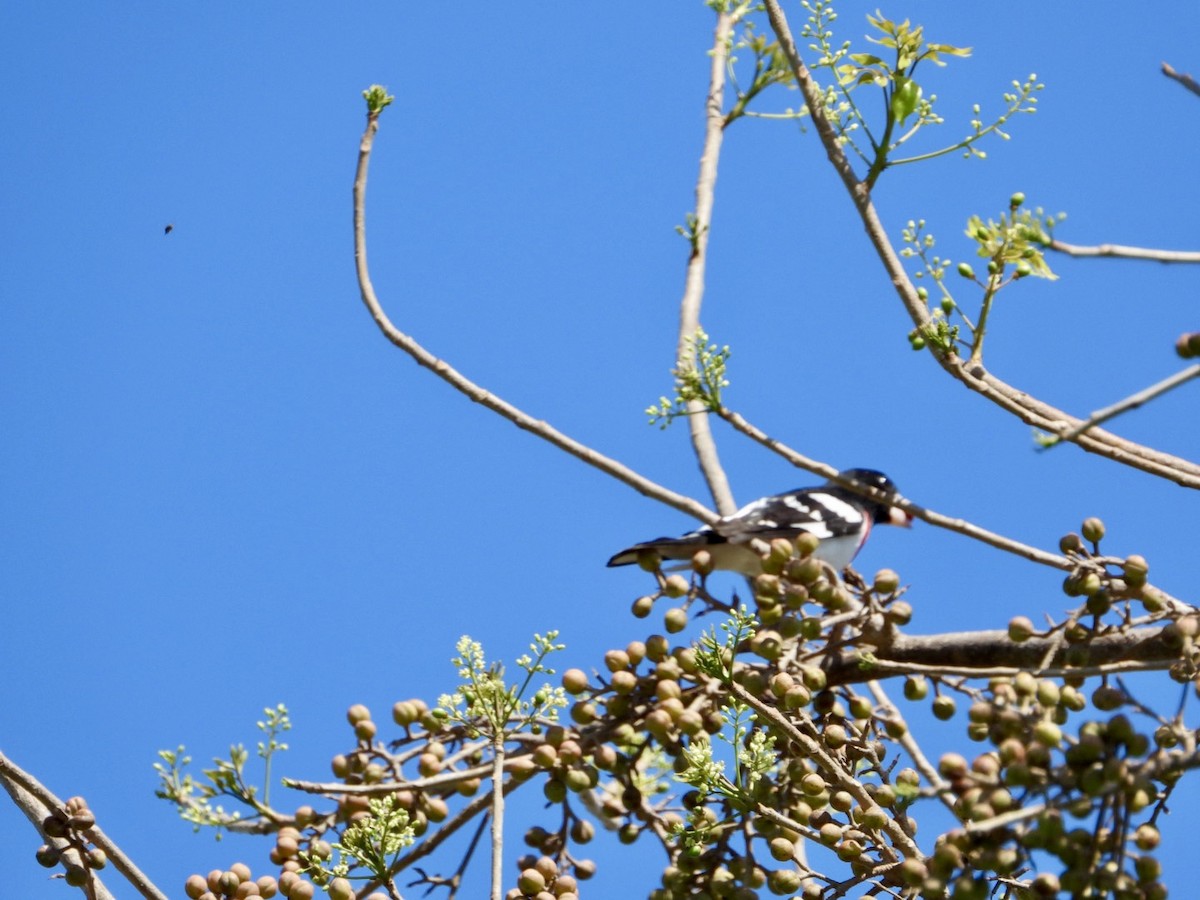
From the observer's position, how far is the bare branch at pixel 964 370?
2.88 m

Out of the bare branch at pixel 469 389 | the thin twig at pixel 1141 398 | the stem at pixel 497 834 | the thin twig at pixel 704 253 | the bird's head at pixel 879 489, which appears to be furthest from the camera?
the bird's head at pixel 879 489

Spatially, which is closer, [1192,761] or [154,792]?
[1192,761]

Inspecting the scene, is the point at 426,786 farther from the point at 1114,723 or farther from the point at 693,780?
the point at 1114,723

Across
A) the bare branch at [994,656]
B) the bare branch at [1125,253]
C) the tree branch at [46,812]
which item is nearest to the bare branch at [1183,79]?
the bare branch at [1125,253]

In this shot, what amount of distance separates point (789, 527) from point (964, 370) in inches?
77.3

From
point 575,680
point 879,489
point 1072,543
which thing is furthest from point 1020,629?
point 879,489

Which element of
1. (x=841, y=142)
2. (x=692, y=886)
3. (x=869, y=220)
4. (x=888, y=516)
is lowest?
(x=692, y=886)

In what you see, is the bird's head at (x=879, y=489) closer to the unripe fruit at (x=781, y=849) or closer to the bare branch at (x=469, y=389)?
the bare branch at (x=469, y=389)

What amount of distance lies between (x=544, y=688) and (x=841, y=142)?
1.61 meters

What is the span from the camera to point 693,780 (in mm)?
3010

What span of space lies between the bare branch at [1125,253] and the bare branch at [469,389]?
238 cm

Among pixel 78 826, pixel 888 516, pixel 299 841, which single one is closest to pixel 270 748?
pixel 299 841

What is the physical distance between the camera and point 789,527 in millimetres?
5070

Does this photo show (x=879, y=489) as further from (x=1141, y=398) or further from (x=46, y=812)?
(x=1141, y=398)
